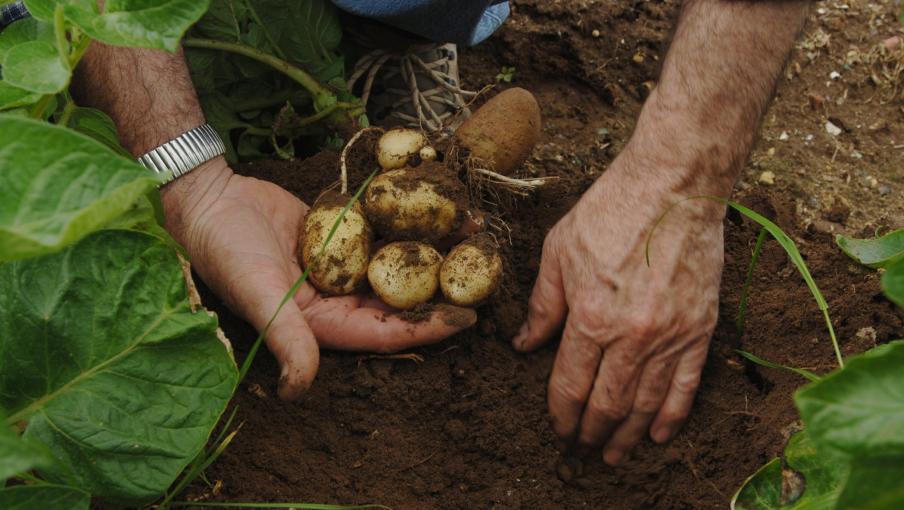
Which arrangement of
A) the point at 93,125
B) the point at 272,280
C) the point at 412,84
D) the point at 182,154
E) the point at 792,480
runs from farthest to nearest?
the point at 412,84 → the point at 182,154 → the point at 272,280 → the point at 93,125 → the point at 792,480

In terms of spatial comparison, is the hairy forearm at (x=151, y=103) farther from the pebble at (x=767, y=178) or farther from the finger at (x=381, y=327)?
the pebble at (x=767, y=178)

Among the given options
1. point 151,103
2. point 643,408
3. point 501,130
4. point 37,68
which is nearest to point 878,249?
point 643,408

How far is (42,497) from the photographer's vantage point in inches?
40.0

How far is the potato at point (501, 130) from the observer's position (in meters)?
2.11

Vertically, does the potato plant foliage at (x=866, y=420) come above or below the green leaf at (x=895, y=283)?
below

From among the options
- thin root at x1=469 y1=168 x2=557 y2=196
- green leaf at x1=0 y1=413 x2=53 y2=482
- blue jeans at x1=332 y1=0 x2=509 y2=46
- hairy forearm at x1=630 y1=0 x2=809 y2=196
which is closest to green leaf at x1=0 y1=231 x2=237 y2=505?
green leaf at x1=0 y1=413 x2=53 y2=482

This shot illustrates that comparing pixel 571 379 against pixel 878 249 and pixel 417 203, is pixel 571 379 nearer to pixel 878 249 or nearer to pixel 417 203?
pixel 417 203

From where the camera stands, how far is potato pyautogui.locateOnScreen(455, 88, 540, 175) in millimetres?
2109

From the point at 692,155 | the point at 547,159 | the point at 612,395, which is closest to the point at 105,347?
the point at 612,395

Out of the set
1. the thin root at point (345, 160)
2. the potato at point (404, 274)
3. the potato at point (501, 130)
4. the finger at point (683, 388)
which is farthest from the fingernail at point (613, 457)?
the thin root at point (345, 160)

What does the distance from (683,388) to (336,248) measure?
0.81m

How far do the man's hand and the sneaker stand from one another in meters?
0.80

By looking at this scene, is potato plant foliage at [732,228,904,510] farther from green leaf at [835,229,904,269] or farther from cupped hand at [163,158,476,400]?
cupped hand at [163,158,476,400]

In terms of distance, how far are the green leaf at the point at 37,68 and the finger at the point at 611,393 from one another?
1.18 metres
